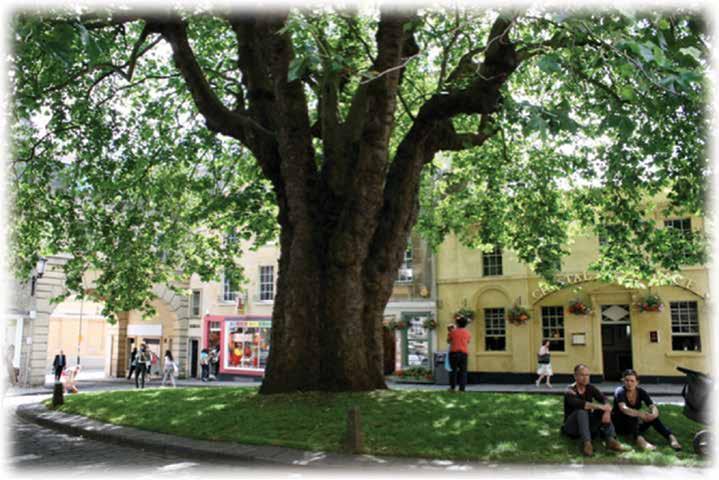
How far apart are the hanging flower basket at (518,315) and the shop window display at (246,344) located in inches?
514

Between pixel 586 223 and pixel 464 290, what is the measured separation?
1204cm

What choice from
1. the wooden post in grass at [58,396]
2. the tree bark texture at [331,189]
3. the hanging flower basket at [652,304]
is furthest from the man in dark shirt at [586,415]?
the hanging flower basket at [652,304]

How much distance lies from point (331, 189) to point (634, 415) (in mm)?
6898

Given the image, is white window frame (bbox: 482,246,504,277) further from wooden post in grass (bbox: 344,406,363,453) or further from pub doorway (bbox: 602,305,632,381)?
wooden post in grass (bbox: 344,406,363,453)

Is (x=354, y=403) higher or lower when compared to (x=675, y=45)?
lower

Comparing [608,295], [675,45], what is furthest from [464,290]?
[675,45]

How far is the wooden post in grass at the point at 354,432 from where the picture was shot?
8.53 metres

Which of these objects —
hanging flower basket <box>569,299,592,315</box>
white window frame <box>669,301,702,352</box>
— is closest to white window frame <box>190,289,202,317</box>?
hanging flower basket <box>569,299,592,315</box>

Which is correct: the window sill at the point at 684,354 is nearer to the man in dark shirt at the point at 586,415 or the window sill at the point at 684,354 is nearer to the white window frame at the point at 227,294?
the man in dark shirt at the point at 586,415

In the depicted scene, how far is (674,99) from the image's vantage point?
275 inches

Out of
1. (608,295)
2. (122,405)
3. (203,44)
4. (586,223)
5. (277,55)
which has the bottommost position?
(122,405)

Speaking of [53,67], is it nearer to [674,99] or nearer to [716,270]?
[674,99]

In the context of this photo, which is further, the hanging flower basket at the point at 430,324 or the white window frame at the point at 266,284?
the white window frame at the point at 266,284

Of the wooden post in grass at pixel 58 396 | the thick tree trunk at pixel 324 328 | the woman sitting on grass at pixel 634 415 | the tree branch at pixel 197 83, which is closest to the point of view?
the woman sitting on grass at pixel 634 415
